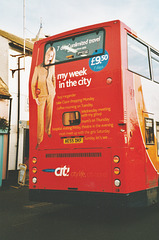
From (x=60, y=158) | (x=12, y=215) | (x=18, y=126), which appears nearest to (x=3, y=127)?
(x=18, y=126)

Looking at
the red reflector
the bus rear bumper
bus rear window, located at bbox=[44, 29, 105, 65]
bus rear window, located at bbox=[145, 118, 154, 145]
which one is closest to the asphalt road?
the bus rear bumper

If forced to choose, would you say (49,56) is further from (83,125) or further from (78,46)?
(83,125)

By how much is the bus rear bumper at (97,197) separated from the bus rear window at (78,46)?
3.19 meters

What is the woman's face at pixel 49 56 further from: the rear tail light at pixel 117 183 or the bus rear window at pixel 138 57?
the rear tail light at pixel 117 183

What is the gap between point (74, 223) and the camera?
6902 mm

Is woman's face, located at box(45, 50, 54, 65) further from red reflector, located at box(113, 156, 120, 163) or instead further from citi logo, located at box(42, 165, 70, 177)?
red reflector, located at box(113, 156, 120, 163)

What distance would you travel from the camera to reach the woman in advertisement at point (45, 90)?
762cm

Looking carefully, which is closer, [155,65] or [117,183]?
[117,183]

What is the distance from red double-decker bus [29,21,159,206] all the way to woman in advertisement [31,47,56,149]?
0.02 meters

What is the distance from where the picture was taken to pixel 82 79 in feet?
23.4

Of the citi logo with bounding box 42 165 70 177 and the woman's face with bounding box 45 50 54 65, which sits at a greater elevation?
the woman's face with bounding box 45 50 54 65

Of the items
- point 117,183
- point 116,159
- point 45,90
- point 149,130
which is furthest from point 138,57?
point 117,183

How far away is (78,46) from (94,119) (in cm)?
187

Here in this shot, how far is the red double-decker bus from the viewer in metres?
6.54
